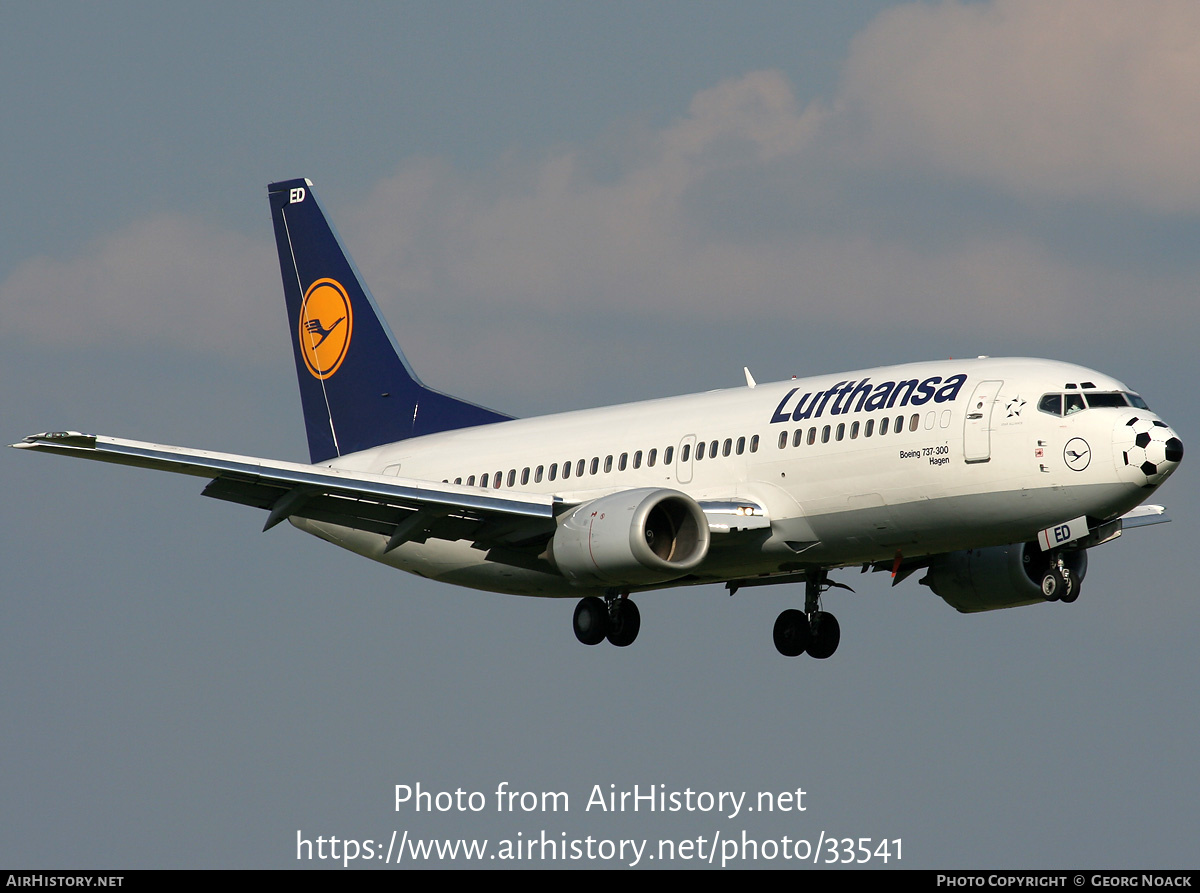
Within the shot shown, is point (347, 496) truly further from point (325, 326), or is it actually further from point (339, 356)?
point (325, 326)

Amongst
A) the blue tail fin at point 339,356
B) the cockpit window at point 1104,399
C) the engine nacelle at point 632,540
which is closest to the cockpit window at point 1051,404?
the cockpit window at point 1104,399

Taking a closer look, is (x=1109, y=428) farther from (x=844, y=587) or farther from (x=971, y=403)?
(x=844, y=587)

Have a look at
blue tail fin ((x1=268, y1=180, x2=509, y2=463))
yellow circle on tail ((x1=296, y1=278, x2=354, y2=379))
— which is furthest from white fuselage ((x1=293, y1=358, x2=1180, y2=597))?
yellow circle on tail ((x1=296, y1=278, x2=354, y2=379))

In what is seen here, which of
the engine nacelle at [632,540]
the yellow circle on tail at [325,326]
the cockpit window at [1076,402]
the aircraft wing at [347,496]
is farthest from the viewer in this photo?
the yellow circle on tail at [325,326]

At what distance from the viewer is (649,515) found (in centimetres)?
3453

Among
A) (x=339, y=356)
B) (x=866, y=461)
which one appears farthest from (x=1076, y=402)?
(x=339, y=356)

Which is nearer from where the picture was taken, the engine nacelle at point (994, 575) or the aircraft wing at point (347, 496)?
the aircraft wing at point (347, 496)

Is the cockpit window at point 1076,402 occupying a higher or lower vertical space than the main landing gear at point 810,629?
higher

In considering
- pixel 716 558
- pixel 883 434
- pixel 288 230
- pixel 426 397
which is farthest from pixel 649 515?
pixel 288 230

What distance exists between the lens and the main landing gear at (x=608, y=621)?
38000 mm

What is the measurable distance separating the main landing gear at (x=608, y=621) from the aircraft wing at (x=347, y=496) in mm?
1864

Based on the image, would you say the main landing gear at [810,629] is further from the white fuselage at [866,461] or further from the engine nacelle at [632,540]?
the engine nacelle at [632,540]

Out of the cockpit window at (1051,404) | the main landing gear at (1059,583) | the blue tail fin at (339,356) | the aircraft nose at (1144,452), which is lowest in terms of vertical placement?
the main landing gear at (1059,583)

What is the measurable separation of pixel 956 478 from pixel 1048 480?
1.65m
